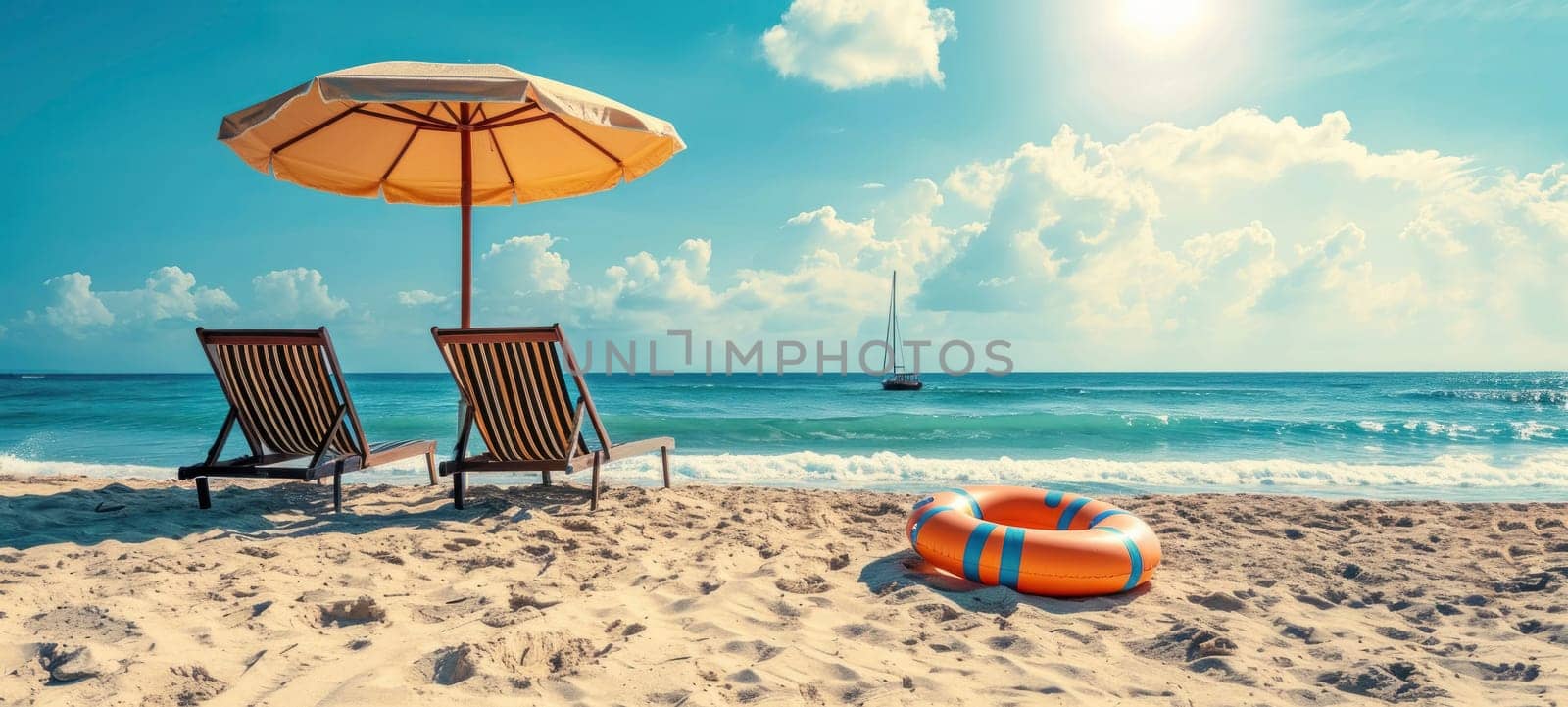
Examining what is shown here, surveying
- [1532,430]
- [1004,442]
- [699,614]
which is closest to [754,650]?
[699,614]

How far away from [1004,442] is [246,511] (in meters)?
11.1

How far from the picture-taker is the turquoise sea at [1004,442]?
8352 mm

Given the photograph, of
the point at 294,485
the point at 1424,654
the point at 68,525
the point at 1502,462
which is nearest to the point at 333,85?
the point at 68,525

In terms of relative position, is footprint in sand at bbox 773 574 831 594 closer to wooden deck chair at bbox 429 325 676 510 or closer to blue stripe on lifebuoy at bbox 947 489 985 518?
blue stripe on lifebuoy at bbox 947 489 985 518

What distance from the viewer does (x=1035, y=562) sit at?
3.13 metres

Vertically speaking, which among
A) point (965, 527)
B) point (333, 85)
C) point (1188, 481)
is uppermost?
point (333, 85)

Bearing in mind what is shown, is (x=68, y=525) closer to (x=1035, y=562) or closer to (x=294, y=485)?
(x=294, y=485)

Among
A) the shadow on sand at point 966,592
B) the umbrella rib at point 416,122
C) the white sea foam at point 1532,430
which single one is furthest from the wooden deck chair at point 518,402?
the white sea foam at point 1532,430

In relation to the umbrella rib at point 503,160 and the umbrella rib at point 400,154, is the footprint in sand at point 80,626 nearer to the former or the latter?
the umbrella rib at point 503,160

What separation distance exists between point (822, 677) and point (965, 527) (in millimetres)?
1303

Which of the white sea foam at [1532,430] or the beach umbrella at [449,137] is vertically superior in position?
the beach umbrella at [449,137]

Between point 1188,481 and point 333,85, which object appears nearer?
point 333,85

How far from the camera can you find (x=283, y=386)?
436 cm

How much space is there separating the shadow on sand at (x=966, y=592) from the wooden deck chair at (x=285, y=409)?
2.94m
